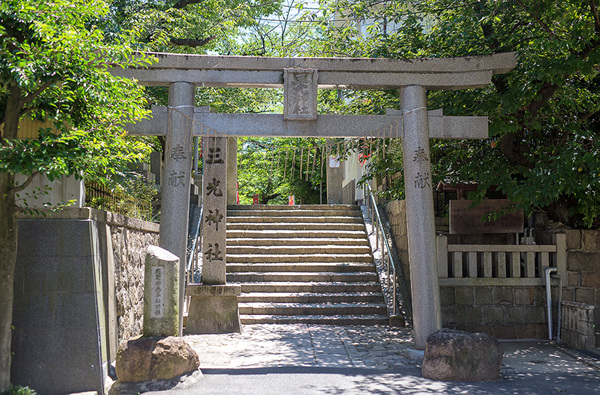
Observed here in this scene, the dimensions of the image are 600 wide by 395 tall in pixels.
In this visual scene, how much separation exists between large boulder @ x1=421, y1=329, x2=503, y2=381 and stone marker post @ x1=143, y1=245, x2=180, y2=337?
3271 millimetres

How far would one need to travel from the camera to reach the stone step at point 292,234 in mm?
14266

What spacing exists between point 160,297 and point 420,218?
153 inches

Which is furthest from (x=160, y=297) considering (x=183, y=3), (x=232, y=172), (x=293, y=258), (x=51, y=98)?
(x=232, y=172)

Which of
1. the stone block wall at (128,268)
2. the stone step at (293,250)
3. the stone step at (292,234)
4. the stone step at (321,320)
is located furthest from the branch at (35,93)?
the stone step at (292,234)

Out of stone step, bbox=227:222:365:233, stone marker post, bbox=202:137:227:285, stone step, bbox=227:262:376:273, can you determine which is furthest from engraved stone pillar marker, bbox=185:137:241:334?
stone step, bbox=227:222:365:233

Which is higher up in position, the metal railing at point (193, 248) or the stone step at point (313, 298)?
the metal railing at point (193, 248)

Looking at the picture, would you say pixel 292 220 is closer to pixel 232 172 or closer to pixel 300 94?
pixel 232 172

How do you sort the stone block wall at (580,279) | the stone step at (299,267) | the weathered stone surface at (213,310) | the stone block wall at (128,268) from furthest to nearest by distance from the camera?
1. the stone step at (299,267)
2. the weathered stone surface at (213,310)
3. the stone block wall at (580,279)
4. the stone block wall at (128,268)

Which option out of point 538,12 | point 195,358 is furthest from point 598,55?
point 195,358

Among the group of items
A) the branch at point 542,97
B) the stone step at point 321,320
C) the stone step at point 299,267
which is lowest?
the stone step at point 321,320

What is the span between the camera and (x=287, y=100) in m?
8.07

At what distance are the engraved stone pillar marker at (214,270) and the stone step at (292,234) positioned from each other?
4.17m

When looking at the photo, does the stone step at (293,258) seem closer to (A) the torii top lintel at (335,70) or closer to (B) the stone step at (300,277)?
(B) the stone step at (300,277)

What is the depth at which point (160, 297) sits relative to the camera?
6504 mm
